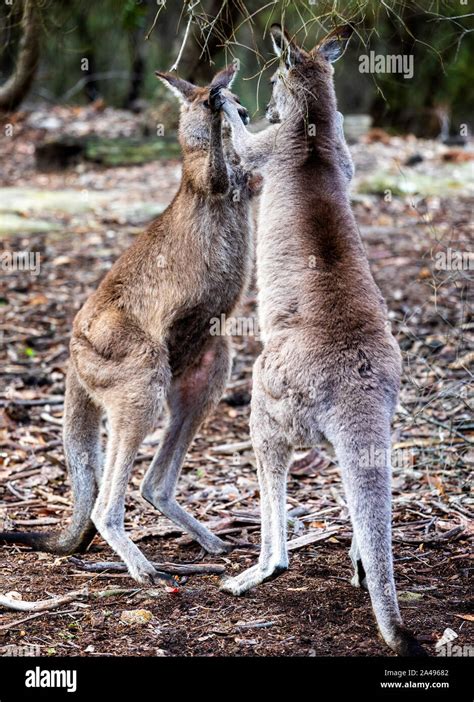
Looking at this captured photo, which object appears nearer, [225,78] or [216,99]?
[216,99]

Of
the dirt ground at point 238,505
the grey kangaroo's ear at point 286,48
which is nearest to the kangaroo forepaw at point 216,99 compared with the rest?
the grey kangaroo's ear at point 286,48

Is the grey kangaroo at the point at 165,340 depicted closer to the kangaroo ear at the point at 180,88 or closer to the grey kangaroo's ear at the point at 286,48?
the kangaroo ear at the point at 180,88

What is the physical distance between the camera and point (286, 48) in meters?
4.67

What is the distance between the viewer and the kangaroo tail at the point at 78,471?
478 cm

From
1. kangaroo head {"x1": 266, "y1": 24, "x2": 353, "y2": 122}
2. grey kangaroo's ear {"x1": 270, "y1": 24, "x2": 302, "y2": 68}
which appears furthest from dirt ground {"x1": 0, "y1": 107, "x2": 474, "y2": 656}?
grey kangaroo's ear {"x1": 270, "y1": 24, "x2": 302, "y2": 68}

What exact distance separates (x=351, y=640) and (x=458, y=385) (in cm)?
223

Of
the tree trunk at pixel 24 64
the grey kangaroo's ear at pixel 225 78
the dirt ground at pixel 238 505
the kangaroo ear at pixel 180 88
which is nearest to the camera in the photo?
the dirt ground at pixel 238 505

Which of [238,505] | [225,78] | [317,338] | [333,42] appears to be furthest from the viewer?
[238,505]

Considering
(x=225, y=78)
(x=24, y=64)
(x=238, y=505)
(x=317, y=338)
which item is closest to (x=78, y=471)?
(x=238, y=505)

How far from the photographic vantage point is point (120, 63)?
21.8 metres

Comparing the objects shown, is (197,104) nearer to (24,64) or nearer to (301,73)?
(301,73)

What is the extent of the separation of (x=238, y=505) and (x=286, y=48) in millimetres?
2669
